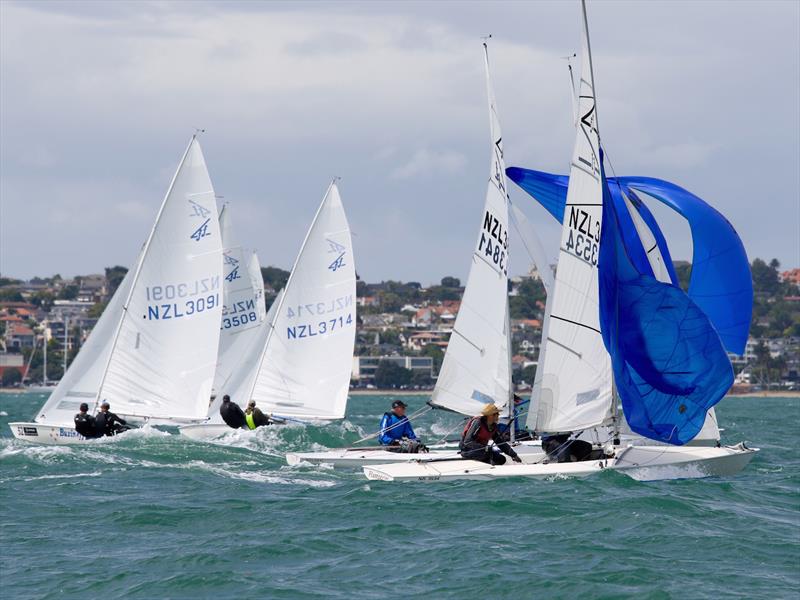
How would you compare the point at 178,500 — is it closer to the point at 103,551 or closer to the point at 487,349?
the point at 103,551

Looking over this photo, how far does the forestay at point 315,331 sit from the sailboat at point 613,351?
32.5 ft

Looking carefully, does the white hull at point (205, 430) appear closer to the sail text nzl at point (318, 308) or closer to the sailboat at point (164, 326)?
the sailboat at point (164, 326)

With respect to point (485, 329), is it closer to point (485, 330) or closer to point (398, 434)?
point (485, 330)

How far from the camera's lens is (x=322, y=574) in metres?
12.2

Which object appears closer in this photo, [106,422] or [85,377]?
[106,422]

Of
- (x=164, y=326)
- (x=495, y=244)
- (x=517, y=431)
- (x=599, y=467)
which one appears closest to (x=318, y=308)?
(x=164, y=326)

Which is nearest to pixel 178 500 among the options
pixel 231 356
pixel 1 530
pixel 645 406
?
pixel 1 530

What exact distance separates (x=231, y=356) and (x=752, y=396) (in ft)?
322

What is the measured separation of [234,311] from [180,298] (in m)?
7.96

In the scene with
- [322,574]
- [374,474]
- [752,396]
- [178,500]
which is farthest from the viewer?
[752,396]

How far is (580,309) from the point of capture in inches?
707

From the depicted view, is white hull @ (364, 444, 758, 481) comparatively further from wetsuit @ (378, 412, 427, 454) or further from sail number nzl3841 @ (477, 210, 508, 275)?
sail number nzl3841 @ (477, 210, 508, 275)

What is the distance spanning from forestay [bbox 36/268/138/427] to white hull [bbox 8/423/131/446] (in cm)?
38

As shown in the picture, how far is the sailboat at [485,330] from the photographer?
2072 centimetres
